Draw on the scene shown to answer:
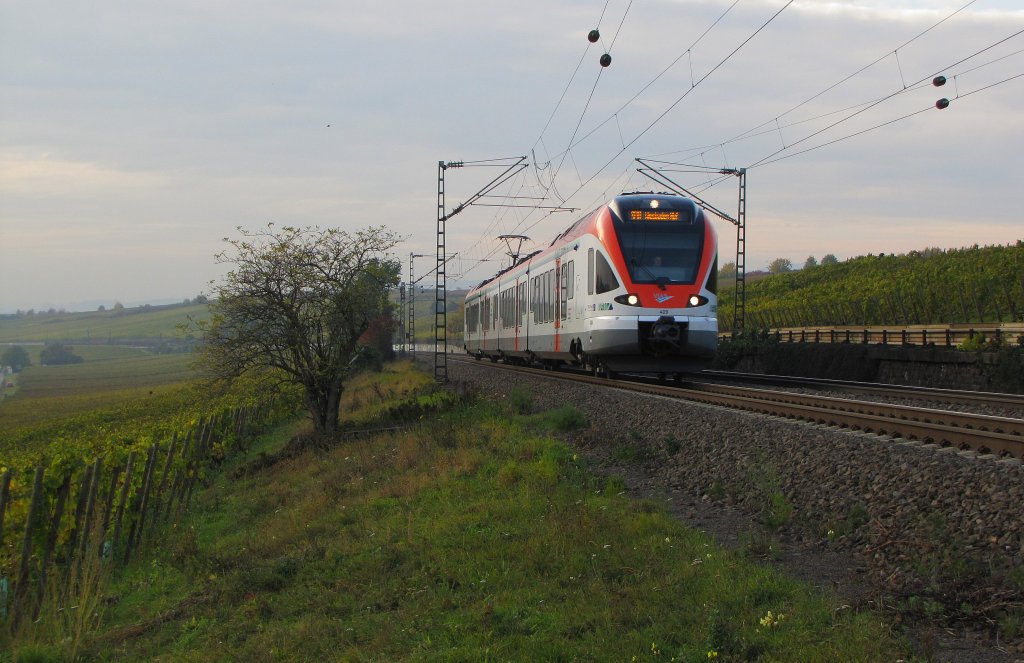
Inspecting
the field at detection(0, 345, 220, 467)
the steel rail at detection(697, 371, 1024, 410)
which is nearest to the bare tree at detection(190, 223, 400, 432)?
the field at detection(0, 345, 220, 467)

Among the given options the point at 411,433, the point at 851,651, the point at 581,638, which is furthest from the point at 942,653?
the point at 411,433

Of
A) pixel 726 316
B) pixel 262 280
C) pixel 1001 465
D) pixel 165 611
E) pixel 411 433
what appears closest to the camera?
pixel 1001 465

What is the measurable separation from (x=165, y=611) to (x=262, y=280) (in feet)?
45.5

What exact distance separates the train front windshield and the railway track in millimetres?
2434

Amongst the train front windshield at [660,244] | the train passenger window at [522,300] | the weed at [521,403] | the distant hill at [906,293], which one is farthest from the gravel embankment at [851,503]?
the distant hill at [906,293]

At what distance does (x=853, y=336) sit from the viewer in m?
29.6

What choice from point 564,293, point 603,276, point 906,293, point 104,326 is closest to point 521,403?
point 603,276

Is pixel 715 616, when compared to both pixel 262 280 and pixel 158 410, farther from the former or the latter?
pixel 158 410

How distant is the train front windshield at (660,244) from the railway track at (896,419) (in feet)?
7.98

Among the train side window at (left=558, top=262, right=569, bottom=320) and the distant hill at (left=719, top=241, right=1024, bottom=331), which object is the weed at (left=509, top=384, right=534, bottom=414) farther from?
the distant hill at (left=719, top=241, right=1024, bottom=331)

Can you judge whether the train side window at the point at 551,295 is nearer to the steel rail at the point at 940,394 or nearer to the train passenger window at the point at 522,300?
the train passenger window at the point at 522,300

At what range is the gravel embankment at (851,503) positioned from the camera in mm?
6000

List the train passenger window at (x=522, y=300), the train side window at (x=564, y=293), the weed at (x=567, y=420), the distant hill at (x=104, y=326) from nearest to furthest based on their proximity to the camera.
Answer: the weed at (x=567, y=420) < the train side window at (x=564, y=293) < the train passenger window at (x=522, y=300) < the distant hill at (x=104, y=326)

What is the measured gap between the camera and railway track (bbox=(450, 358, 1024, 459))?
959 cm
